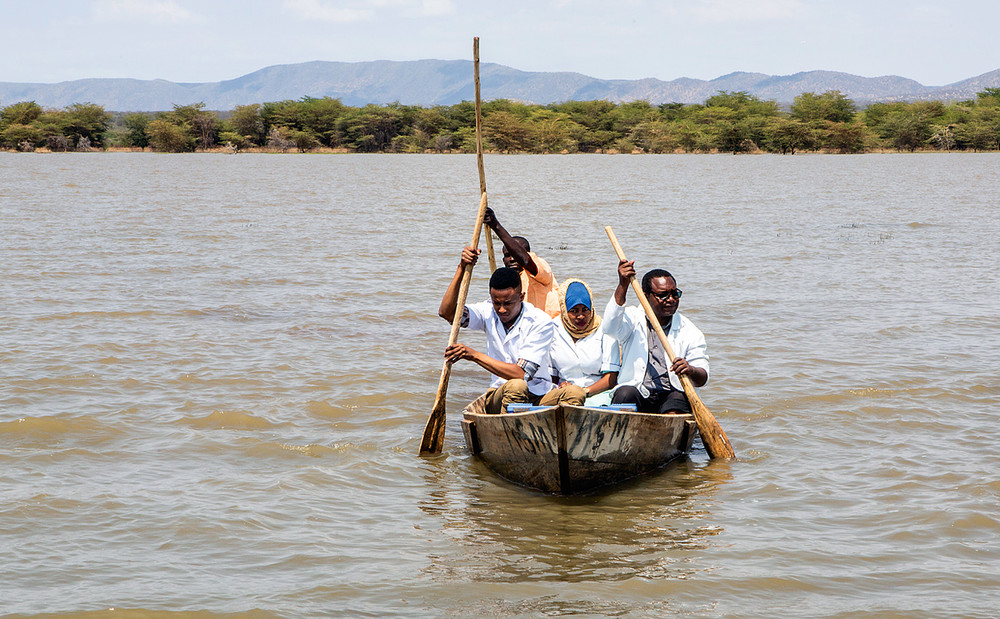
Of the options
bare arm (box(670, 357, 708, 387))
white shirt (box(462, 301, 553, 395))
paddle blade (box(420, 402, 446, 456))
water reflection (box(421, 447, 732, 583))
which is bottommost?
water reflection (box(421, 447, 732, 583))

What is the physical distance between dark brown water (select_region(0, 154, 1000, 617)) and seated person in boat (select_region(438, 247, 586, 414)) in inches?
22.1

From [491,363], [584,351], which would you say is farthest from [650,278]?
[491,363]

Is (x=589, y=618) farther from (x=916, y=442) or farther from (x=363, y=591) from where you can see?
(x=916, y=442)

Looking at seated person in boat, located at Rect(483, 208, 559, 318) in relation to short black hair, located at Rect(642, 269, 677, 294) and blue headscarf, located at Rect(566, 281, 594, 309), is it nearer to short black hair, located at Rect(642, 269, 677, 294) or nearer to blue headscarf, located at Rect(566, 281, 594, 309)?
blue headscarf, located at Rect(566, 281, 594, 309)

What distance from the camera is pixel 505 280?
18.4ft

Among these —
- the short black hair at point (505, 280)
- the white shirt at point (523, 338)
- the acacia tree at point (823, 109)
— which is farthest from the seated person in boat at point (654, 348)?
the acacia tree at point (823, 109)

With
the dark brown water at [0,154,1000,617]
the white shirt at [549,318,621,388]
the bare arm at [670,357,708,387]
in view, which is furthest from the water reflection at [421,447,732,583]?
the white shirt at [549,318,621,388]

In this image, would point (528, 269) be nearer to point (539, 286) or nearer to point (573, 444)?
point (539, 286)

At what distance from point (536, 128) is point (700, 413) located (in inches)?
2357

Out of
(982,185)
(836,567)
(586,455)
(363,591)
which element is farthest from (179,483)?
(982,185)

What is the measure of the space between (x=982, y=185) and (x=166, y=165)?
36674 millimetres

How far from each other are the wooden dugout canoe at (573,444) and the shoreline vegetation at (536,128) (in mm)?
56595

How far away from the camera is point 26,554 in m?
4.44

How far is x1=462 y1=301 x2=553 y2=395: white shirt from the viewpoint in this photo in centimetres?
570
